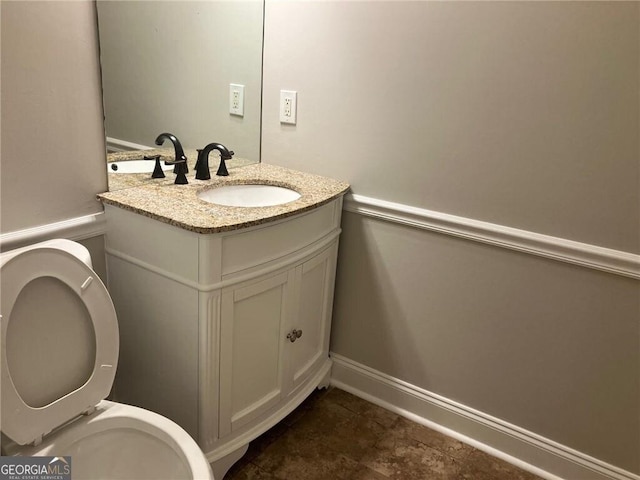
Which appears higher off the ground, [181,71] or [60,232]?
[181,71]

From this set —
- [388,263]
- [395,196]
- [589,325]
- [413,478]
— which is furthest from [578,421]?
[395,196]

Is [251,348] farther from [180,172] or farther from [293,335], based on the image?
[180,172]

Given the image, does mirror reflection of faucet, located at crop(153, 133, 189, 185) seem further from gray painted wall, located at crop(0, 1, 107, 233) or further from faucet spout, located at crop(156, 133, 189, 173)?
gray painted wall, located at crop(0, 1, 107, 233)

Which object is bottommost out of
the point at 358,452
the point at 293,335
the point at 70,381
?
the point at 358,452

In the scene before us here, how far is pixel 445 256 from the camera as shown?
1.75 m

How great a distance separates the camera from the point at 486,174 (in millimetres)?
1614

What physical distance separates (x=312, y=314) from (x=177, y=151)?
2.49 feet

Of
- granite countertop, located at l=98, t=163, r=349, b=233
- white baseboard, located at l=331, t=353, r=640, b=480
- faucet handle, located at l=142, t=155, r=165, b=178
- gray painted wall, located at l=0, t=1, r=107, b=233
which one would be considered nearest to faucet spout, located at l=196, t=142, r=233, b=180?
granite countertop, located at l=98, t=163, r=349, b=233

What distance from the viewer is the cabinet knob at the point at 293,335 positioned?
1724mm

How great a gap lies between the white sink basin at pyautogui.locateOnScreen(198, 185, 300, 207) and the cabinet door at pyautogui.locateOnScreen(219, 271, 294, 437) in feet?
1.12

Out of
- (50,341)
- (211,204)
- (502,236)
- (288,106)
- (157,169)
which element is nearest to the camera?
(50,341)

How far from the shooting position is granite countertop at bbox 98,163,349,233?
1.37 m

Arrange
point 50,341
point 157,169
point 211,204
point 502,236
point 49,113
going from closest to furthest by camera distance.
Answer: point 50,341, point 49,113, point 211,204, point 502,236, point 157,169

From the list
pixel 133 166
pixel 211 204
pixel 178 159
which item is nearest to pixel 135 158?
pixel 133 166
